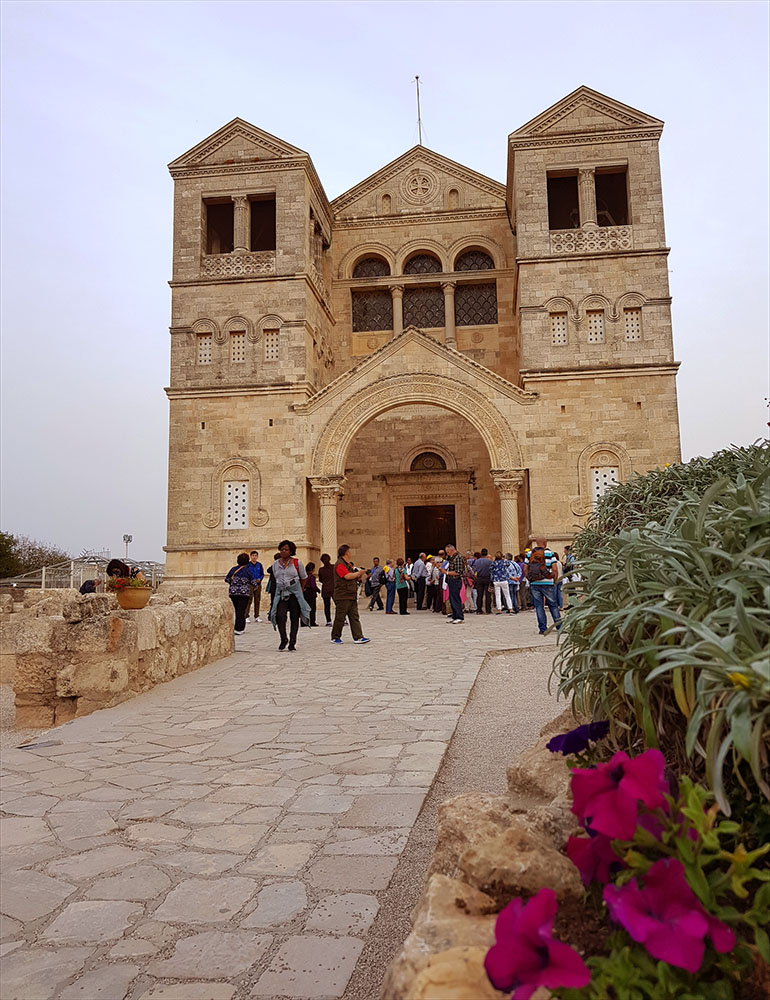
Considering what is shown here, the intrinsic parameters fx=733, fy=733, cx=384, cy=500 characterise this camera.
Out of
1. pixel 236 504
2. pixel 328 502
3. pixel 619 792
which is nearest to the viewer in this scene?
pixel 619 792

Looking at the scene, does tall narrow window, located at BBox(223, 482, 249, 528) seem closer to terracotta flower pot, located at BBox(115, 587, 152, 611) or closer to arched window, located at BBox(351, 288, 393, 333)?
arched window, located at BBox(351, 288, 393, 333)

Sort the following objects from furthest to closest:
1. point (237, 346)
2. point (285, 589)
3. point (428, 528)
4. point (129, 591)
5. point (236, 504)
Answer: point (428, 528), point (237, 346), point (236, 504), point (285, 589), point (129, 591)

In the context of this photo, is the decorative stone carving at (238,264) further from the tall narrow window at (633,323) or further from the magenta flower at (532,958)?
the magenta flower at (532,958)

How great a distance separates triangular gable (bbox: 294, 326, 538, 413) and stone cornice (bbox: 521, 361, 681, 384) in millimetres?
630

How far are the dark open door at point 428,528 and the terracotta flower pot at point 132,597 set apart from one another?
56.3 ft

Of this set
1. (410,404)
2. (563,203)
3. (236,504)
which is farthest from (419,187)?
(236,504)

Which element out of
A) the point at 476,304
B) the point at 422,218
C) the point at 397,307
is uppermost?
the point at 422,218

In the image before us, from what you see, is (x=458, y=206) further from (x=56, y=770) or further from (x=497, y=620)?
(x=56, y=770)

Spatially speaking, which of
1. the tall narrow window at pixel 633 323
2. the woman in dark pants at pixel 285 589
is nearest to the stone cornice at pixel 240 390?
the tall narrow window at pixel 633 323

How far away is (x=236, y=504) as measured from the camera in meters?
20.8

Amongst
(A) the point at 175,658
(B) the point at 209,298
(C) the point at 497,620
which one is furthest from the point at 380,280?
(A) the point at 175,658

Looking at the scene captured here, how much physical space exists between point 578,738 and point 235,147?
2449 cm

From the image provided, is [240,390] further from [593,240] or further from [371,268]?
[593,240]

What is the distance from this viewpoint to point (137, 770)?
4543 mm
